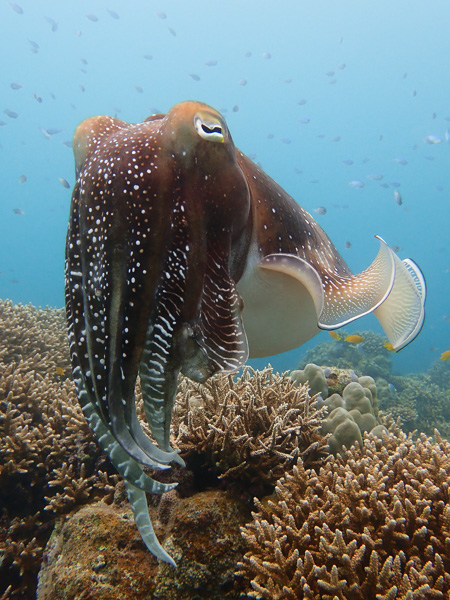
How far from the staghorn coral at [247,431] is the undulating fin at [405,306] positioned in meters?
1.77

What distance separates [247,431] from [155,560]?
1.45m

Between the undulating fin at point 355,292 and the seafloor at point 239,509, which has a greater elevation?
the undulating fin at point 355,292

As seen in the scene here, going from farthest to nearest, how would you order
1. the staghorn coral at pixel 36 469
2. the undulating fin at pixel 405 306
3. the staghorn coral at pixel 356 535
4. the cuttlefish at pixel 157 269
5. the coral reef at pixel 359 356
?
the coral reef at pixel 359 356 < the staghorn coral at pixel 36 469 < the staghorn coral at pixel 356 535 < the undulating fin at pixel 405 306 < the cuttlefish at pixel 157 269

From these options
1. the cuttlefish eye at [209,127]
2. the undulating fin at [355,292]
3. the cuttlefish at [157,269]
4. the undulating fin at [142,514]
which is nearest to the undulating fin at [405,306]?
the undulating fin at [355,292]

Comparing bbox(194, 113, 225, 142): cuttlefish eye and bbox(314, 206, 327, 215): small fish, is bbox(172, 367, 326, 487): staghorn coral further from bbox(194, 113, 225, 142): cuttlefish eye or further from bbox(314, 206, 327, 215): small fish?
bbox(314, 206, 327, 215): small fish

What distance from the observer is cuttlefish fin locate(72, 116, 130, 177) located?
1967 mm

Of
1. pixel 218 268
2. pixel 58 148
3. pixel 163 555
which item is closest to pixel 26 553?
pixel 163 555

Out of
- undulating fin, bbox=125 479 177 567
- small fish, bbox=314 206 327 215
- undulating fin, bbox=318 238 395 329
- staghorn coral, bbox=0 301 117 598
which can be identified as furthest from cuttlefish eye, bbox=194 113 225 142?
small fish, bbox=314 206 327 215

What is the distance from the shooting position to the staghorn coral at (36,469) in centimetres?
407

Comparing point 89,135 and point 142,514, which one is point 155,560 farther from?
point 89,135

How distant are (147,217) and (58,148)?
15673cm

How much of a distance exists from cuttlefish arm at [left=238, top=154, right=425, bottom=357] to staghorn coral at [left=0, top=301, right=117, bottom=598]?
9.17ft

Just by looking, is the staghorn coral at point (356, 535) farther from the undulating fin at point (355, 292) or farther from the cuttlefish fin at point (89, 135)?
the cuttlefish fin at point (89, 135)

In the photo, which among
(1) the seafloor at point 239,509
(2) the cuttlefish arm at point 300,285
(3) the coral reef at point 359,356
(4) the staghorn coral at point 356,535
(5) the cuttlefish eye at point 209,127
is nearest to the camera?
(5) the cuttlefish eye at point 209,127
